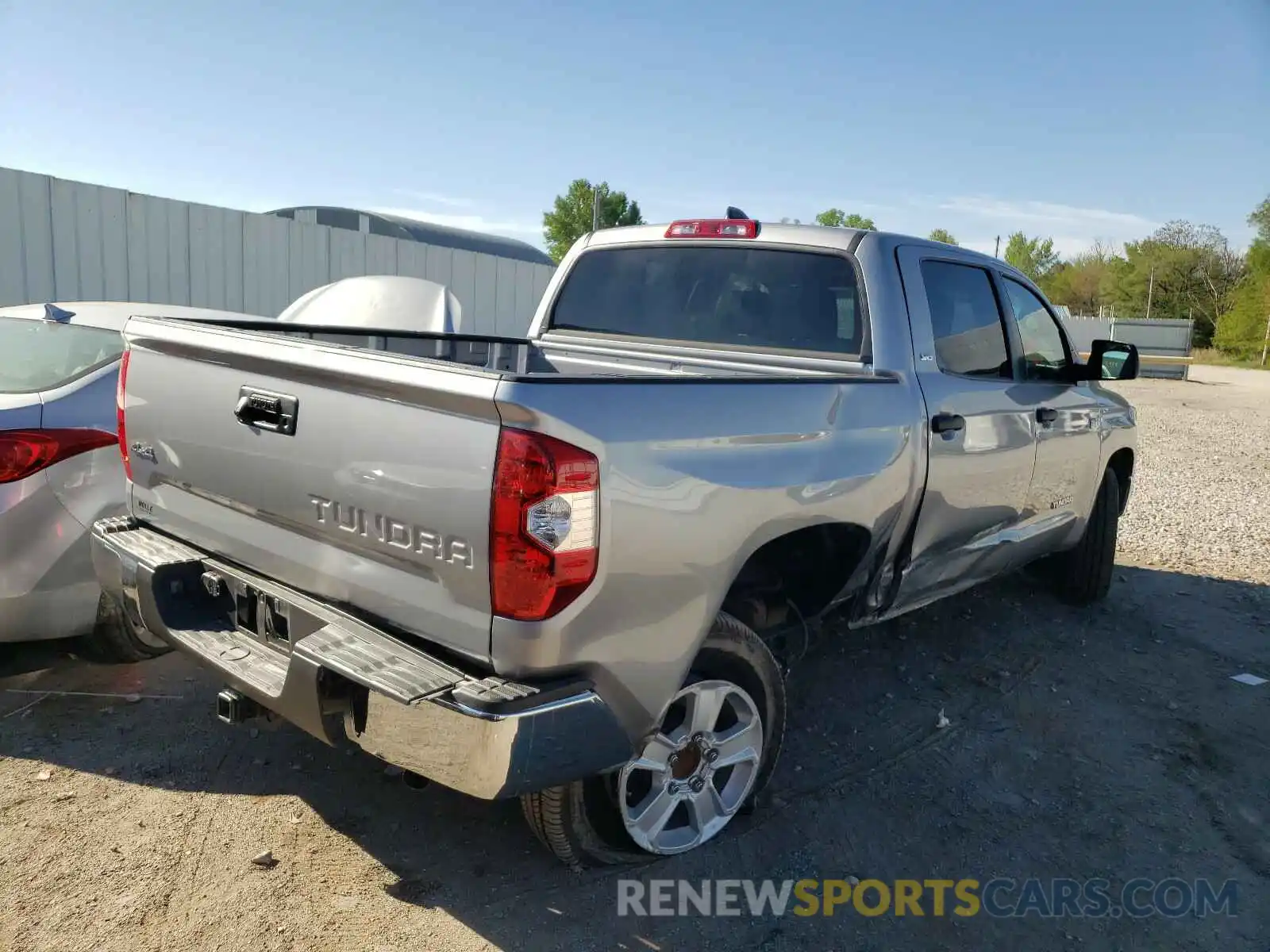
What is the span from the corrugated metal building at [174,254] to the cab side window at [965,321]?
339 inches

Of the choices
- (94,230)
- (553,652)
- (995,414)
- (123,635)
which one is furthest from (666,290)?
(94,230)

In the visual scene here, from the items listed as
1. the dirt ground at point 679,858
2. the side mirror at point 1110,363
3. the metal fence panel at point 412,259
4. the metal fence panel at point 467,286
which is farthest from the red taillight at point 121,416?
the metal fence panel at point 467,286

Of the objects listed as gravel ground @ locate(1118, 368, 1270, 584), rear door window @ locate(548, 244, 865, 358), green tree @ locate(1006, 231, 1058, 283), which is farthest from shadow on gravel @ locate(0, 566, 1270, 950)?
green tree @ locate(1006, 231, 1058, 283)

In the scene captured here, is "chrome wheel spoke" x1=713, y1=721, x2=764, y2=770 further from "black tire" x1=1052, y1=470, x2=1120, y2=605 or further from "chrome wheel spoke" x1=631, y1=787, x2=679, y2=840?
"black tire" x1=1052, y1=470, x2=1120, y2=605

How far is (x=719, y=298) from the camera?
4.07 meters

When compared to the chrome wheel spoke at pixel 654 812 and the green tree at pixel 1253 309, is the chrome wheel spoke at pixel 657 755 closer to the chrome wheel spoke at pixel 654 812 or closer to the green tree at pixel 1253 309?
the chrome wheel spoke at pixel 654 812

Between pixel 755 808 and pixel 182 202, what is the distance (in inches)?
378

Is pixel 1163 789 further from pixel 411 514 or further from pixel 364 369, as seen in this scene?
pixel 364 369

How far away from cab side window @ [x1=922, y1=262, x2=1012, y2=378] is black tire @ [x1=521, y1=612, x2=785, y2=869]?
1542 mm

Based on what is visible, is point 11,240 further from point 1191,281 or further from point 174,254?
point 1191,281

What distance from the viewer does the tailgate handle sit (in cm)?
258

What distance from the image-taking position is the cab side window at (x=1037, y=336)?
4.59 meters

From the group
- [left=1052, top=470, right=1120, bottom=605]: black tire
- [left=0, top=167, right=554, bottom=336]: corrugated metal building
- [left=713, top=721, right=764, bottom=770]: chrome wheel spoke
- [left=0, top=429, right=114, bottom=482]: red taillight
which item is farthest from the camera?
[left=0, top=167, right=554, bottom=336]: corrugated metal building

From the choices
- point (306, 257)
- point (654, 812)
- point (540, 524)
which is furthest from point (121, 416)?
point (306, 257)
